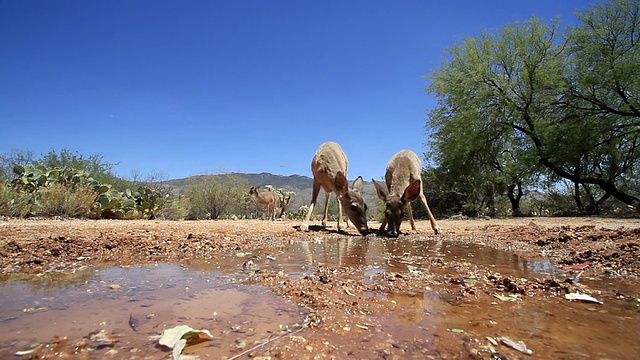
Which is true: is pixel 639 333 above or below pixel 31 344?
above

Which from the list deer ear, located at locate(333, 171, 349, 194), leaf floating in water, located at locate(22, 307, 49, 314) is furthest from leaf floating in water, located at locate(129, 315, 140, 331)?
deer ear, located at locate(333, 171, 349, 194)

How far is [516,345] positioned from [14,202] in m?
11.7

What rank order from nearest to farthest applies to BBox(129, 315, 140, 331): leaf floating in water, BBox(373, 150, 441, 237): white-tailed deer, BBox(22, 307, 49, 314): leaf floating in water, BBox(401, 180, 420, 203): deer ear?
BBox(129, 315, 140, 331): leaf floating in water → BBox(22, 307, 49, 314): leaf floating in water → BBox(373, 150, 441, 237): white-tailed deer → BBox(401, 180, 420, 203): deer ear

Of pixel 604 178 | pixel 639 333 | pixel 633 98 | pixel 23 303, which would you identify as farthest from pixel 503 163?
pixel 23 303

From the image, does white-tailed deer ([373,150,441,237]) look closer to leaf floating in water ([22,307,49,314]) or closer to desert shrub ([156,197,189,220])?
leaf floating in water ([22,307,49,314])

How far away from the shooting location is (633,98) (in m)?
14.2

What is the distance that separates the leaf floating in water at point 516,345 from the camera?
1598 mm

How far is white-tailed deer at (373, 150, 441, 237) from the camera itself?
24.8 feet

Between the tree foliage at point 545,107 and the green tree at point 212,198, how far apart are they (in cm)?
1332

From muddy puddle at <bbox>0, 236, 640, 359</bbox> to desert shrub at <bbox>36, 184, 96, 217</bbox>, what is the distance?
7783 millimetres

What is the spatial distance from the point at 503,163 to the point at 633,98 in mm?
6505

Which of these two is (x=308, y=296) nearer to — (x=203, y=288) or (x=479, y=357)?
(x=203, y=288)

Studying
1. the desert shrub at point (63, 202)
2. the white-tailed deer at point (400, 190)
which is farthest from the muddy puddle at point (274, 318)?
the desert shrub at point (63, 202)

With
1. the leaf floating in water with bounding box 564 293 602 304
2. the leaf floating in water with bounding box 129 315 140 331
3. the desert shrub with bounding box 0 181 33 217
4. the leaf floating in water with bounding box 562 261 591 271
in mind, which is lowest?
the leaf floating in water with bounding box 129 315 140 331
